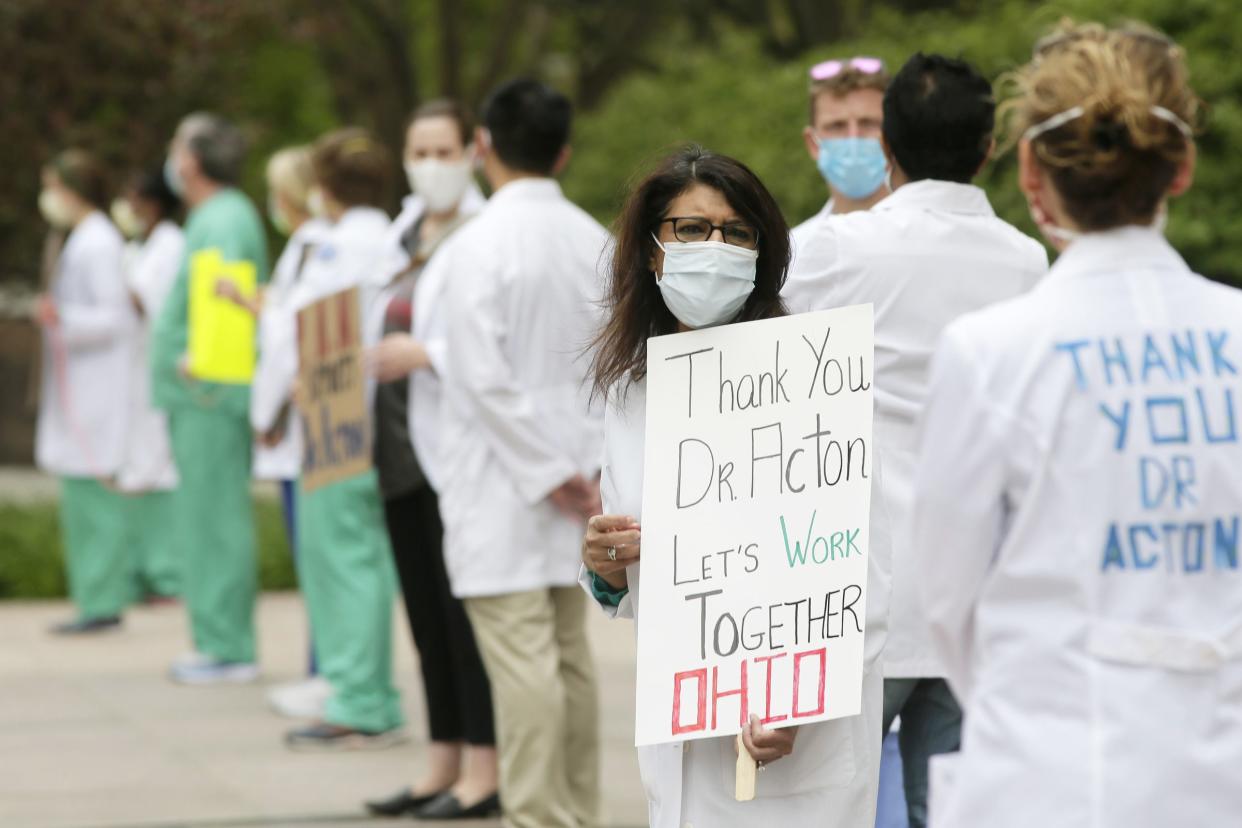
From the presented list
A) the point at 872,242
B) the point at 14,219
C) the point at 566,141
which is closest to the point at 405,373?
the point at 566,141

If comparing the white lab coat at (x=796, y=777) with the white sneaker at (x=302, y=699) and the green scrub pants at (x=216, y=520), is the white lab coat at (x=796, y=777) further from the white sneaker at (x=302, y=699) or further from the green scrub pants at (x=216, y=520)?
the green scrub pants at (x=216, y=520)

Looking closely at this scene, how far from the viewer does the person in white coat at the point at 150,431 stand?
34.2 feet

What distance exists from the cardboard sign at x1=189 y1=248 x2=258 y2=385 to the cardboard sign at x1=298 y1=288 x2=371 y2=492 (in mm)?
961

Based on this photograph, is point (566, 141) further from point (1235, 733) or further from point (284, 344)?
point (1235, 733)

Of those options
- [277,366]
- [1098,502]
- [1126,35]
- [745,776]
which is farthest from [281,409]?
[1098,502]

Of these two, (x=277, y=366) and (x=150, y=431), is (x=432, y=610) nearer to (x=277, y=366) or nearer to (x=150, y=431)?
(x=277, y=366)

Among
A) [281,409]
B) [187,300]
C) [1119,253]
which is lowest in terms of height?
[281,409]

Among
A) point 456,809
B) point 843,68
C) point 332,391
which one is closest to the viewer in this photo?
point 843,68

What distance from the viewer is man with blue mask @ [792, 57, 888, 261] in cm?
512

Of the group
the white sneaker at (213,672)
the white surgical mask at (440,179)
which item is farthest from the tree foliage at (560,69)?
the white sneaker at (213,672)

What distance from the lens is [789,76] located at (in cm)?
1142

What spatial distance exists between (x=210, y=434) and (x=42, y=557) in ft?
12.2

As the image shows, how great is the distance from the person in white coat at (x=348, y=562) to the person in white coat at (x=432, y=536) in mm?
797

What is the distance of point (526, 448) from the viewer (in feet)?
19.2
